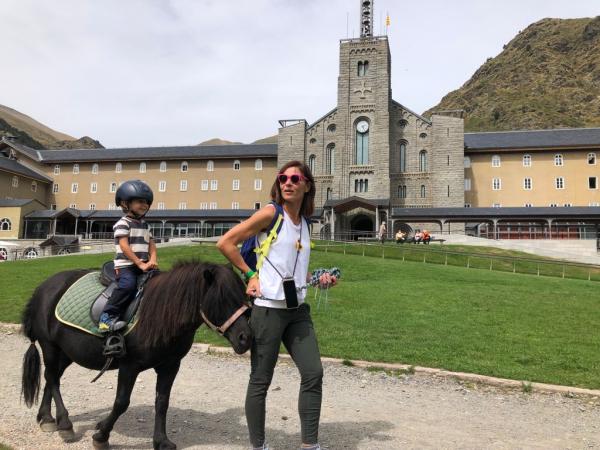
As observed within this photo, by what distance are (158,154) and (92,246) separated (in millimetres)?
25922

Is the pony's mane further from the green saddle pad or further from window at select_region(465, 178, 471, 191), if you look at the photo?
window at select_region(465, 178, 471, 191)

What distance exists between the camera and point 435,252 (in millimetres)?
28266

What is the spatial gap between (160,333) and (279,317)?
3.84ft

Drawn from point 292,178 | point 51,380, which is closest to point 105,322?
point 51,380

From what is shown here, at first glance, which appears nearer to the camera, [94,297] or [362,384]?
[94,297]

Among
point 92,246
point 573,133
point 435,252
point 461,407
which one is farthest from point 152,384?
point 573,133

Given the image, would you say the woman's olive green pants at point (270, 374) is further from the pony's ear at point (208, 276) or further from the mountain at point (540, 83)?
the mountain at point (540, 83)

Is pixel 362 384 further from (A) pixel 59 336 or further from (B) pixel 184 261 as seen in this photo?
(A) pixel 59 336

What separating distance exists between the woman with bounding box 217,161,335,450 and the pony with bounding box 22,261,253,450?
0.57 feet

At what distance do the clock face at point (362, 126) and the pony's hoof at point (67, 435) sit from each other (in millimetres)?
54156

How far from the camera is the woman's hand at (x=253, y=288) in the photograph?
338cm

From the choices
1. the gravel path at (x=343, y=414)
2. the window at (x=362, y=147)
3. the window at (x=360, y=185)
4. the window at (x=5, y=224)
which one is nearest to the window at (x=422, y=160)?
the window at (x=362, y=147)

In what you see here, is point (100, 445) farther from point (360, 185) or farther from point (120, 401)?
point (360, 185)

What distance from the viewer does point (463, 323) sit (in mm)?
10430
